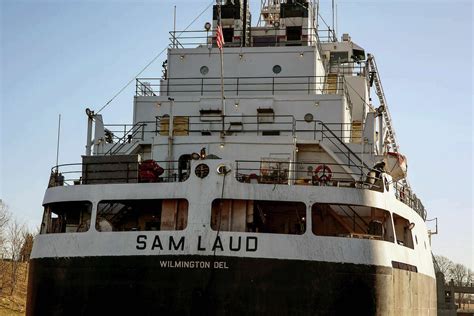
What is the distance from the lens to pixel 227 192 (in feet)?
59.9

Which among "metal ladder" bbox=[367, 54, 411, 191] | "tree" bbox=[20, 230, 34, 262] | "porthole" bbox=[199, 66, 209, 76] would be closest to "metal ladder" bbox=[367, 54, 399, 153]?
"metal ladder" bbox=[367, 54, 411, 191]

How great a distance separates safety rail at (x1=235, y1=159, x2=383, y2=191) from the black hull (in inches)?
95.8

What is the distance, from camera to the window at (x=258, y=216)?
18.4m

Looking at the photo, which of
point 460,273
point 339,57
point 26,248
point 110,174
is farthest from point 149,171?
point 460,273

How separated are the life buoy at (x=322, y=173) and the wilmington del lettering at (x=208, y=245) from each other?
2798 millimetres

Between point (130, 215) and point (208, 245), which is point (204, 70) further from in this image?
point (208, 245)

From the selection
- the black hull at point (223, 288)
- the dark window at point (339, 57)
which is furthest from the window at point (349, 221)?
the dark window at point (339, 57)

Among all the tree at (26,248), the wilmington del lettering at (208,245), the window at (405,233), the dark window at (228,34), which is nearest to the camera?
the wilmington del lettering at (208,245)

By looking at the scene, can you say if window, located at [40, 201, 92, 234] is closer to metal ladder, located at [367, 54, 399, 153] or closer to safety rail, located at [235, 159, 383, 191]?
safety rail, located at [235, 159, 383, 191]

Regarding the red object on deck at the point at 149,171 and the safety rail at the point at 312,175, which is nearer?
the safety rail at the point at 312,175

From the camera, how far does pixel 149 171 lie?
19.5m

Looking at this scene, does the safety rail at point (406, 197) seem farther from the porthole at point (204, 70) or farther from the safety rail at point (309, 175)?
the porthole at point (204, 70)

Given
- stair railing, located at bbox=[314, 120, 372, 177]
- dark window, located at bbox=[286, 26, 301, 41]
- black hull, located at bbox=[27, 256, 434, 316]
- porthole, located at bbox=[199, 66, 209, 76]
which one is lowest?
black hull, located at bbox=[27, 256, 434, 316]

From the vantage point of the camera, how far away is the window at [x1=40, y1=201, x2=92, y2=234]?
67.6 feet
